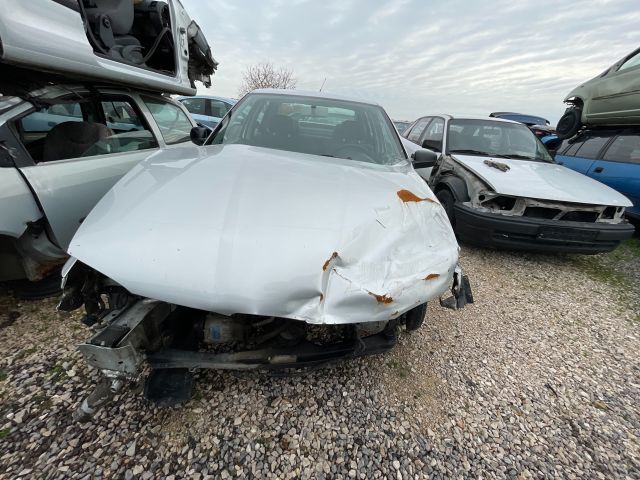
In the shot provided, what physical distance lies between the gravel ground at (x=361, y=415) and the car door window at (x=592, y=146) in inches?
151

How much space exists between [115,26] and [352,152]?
311cm

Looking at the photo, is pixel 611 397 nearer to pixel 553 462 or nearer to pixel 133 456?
pixel 553 462

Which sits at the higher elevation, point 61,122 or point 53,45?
point 53,45

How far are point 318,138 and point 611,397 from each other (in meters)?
2.82

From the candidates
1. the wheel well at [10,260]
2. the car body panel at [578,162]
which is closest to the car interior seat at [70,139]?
the wheel well at [10,260]

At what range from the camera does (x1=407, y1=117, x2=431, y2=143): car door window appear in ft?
19.1

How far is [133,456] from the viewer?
1521mm

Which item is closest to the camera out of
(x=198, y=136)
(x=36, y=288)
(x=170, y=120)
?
(x=36, y=288)

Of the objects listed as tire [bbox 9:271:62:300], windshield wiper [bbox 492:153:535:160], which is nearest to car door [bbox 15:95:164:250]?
tire [bbox 9:271:62:300]

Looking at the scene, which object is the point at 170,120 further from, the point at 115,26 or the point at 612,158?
the point at 612,158

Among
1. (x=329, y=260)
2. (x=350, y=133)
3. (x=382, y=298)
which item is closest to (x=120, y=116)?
(x=350, y=133)

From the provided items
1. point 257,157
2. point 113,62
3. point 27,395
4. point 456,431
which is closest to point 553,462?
point 456,431

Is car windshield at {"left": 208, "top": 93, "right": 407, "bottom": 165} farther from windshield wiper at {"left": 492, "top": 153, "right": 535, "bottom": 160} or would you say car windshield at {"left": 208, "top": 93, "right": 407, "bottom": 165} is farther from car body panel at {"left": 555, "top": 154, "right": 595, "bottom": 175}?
car body panel at {"left": 555, "top": 154, "right": 595, "bottom": 175}

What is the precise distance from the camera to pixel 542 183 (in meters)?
3.68
